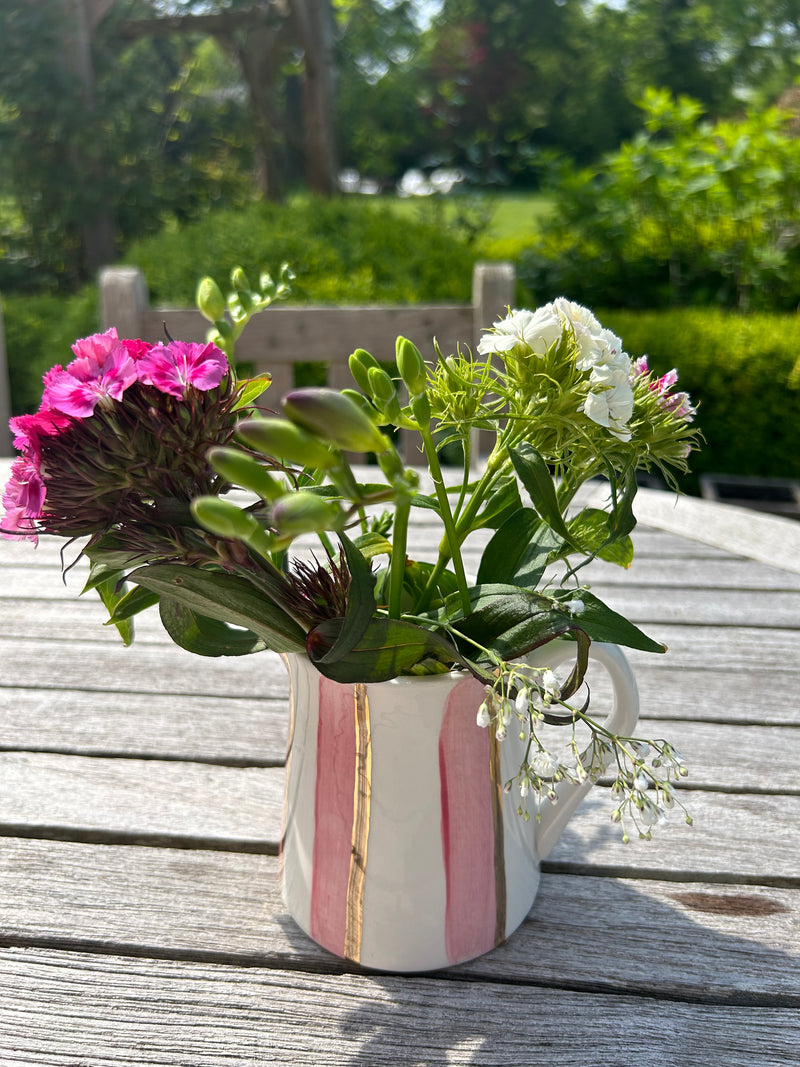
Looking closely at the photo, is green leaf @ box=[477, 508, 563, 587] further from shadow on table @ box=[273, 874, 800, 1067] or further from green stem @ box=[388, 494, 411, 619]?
shadow on table @ box=[273, 874, 800, 1067]

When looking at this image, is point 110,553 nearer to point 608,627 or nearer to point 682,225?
point 608,627

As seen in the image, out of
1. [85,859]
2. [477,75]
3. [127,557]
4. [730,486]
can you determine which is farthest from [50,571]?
[477,75]

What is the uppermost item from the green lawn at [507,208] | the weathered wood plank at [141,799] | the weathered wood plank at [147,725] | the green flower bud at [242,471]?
the green lawn at [507,208]

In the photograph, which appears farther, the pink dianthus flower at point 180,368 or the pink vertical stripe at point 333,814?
the pink vertical stripe at point 333,814

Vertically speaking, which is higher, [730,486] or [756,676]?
[756,676]

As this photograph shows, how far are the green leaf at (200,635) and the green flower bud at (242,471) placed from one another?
0.55ft

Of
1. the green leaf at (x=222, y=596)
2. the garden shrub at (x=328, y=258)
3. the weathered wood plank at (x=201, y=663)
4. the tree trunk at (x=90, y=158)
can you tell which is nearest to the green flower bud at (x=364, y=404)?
the green leaf at (x=222, y=596)

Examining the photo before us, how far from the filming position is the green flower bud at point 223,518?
1.21 ft

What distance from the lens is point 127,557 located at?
1.51 feet

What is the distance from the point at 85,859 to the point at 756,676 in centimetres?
61

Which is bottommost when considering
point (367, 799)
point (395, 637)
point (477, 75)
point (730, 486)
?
point (730, 486)

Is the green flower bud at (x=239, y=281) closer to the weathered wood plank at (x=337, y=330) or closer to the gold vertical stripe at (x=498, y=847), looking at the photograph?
the gold vertical stripe at (x=498, y=847)

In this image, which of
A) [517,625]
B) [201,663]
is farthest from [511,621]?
[201,663]

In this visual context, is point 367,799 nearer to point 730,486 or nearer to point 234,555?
point 234,555
